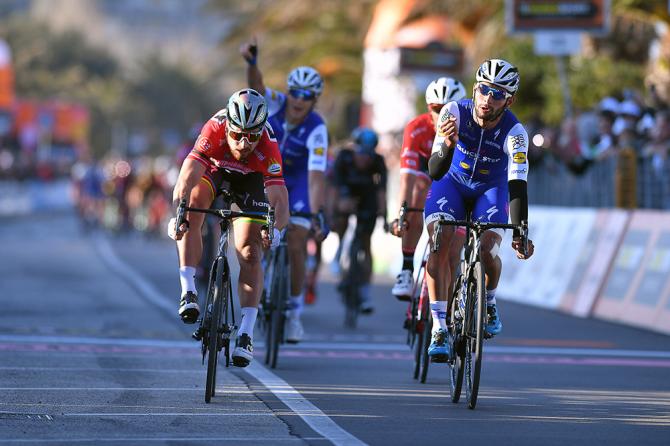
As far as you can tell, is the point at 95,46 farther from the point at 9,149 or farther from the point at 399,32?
the point at 399,32

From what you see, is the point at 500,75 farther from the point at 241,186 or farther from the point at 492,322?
the point at 241,186

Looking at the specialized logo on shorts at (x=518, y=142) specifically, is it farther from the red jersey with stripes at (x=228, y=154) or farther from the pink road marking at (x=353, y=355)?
the pink road marking at (x=353, y=355)

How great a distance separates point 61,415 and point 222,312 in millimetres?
1422

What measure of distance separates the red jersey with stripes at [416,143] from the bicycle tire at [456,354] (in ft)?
7.89

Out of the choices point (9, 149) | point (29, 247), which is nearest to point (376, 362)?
point (29, 247)

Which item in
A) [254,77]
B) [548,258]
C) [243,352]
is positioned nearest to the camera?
[243,352]

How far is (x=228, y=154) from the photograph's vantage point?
10.6 m

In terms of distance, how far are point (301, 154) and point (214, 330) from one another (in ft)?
12.9

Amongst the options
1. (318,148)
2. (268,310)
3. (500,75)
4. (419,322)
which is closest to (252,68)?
(318,148)

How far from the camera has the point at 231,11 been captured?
5069cm

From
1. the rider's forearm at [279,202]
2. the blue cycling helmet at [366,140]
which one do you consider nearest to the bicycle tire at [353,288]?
the blue cycling helmet at [366,140]

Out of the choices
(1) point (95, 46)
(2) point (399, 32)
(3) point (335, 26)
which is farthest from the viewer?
(1) point (95, 46)

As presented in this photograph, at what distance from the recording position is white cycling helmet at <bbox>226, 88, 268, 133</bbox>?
10172mm

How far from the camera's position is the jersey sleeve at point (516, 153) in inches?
399
